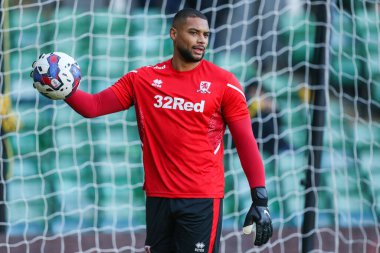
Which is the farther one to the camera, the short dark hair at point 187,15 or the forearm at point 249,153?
the short dark hair at point 187,15

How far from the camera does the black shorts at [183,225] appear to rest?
15.5ft

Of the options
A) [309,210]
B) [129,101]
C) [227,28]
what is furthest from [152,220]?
[227,28]

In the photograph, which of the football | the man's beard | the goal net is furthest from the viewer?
the goal net

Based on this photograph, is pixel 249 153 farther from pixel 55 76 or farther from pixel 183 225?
pixel 55 76

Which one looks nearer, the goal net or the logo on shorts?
the logo on shorts

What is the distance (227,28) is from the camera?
697cm

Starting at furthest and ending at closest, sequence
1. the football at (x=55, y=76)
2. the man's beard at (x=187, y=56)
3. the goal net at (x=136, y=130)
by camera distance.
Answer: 1. the goal net at (x=136, y=130)
2. the man's beard at (x=187, y=56)
3. the football at (x=55, y=76)

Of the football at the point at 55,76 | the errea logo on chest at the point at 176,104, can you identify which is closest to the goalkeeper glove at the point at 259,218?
the errea logo on chest at the point at 176,104

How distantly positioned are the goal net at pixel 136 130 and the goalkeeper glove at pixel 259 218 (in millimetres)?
2000

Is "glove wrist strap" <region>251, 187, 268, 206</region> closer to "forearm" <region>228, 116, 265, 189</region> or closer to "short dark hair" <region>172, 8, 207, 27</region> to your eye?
"forearm" <region>228, 116, 265, 189</region>

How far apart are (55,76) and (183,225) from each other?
98cm

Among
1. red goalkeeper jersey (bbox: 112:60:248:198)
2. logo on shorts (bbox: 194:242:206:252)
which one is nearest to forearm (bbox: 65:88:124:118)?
red goalkeeper jersey (bbox: 112:60:248:198)

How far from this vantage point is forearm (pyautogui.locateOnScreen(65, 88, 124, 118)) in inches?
189

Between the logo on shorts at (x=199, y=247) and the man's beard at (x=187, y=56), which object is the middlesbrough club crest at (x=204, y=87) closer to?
the man's beard at (x=187, y=56)
